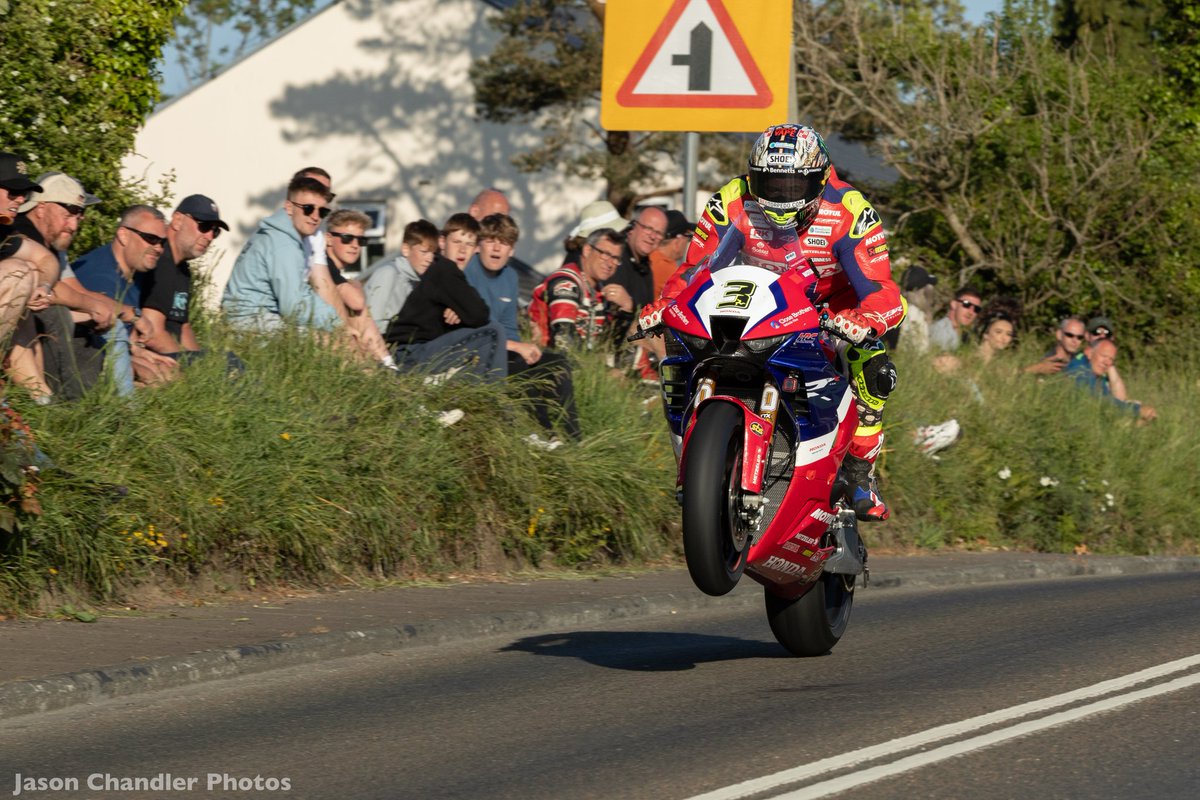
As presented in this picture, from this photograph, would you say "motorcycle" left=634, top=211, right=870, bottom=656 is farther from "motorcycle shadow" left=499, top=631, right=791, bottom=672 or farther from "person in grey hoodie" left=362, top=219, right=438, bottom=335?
"person in grey hoodie" left=362, top=219, right=438, bottom=335

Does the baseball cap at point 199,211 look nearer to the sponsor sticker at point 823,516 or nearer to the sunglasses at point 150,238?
the sunglasses at point 150,238

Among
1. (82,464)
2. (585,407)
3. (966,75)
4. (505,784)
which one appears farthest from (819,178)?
(966,75)

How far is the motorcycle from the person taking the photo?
7488 mm

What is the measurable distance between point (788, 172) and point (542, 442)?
14.6ft

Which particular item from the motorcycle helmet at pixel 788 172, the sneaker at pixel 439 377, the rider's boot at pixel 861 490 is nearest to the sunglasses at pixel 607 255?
the sneaker at pixel 439 377

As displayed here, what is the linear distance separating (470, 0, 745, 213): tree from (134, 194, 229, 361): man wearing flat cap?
94.6ft

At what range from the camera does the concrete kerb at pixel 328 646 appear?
24.4ft

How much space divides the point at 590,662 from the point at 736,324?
201cm

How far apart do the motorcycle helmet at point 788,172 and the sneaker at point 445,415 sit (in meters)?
3.90

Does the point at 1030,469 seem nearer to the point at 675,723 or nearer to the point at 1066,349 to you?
the point at 1066,349

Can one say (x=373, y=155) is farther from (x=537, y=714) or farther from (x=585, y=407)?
(x=537, y=714)

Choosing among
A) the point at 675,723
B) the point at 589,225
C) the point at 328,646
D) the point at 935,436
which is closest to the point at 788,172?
the point at 675,723

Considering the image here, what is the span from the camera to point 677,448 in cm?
811

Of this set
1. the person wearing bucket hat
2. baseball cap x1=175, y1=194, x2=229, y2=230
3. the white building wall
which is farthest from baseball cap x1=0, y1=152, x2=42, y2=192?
the white building wall
